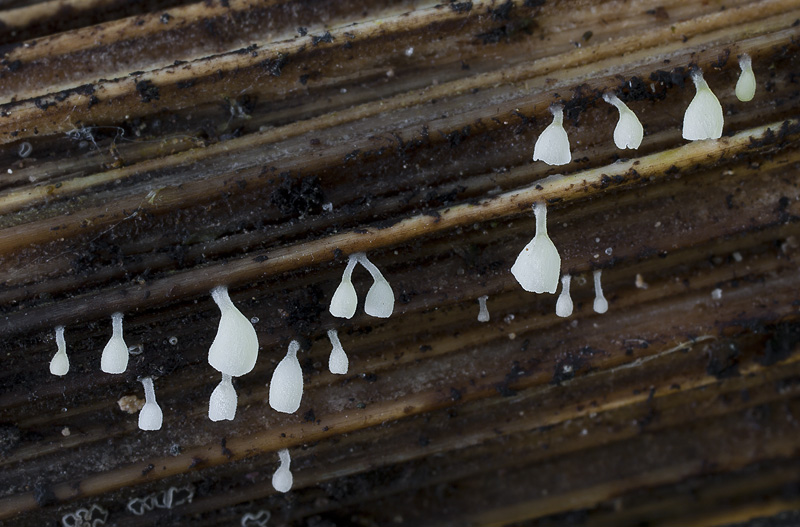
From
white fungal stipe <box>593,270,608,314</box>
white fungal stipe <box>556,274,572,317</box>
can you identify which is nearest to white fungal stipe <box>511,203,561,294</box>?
white fungal stipe <box>556,274,572,317</box>

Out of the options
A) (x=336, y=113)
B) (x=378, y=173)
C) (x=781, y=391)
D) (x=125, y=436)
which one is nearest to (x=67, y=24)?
(x=336, y=113)

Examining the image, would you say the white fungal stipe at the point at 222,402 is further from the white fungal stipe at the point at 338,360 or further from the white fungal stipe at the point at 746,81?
the white fungal stipe at the point at 746,81

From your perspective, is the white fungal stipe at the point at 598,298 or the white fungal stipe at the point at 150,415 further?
the white fungal stipe at the point at 598,298

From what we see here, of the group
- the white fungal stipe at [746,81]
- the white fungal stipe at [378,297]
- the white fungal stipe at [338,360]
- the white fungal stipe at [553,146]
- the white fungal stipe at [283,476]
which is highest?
the white fungal stipe at [746,81]

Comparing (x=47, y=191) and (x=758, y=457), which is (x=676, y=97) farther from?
(x=47, y=191)

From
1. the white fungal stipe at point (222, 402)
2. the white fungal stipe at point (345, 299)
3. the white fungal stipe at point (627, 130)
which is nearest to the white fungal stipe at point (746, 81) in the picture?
the white fungal stipe at point (627, 130)
